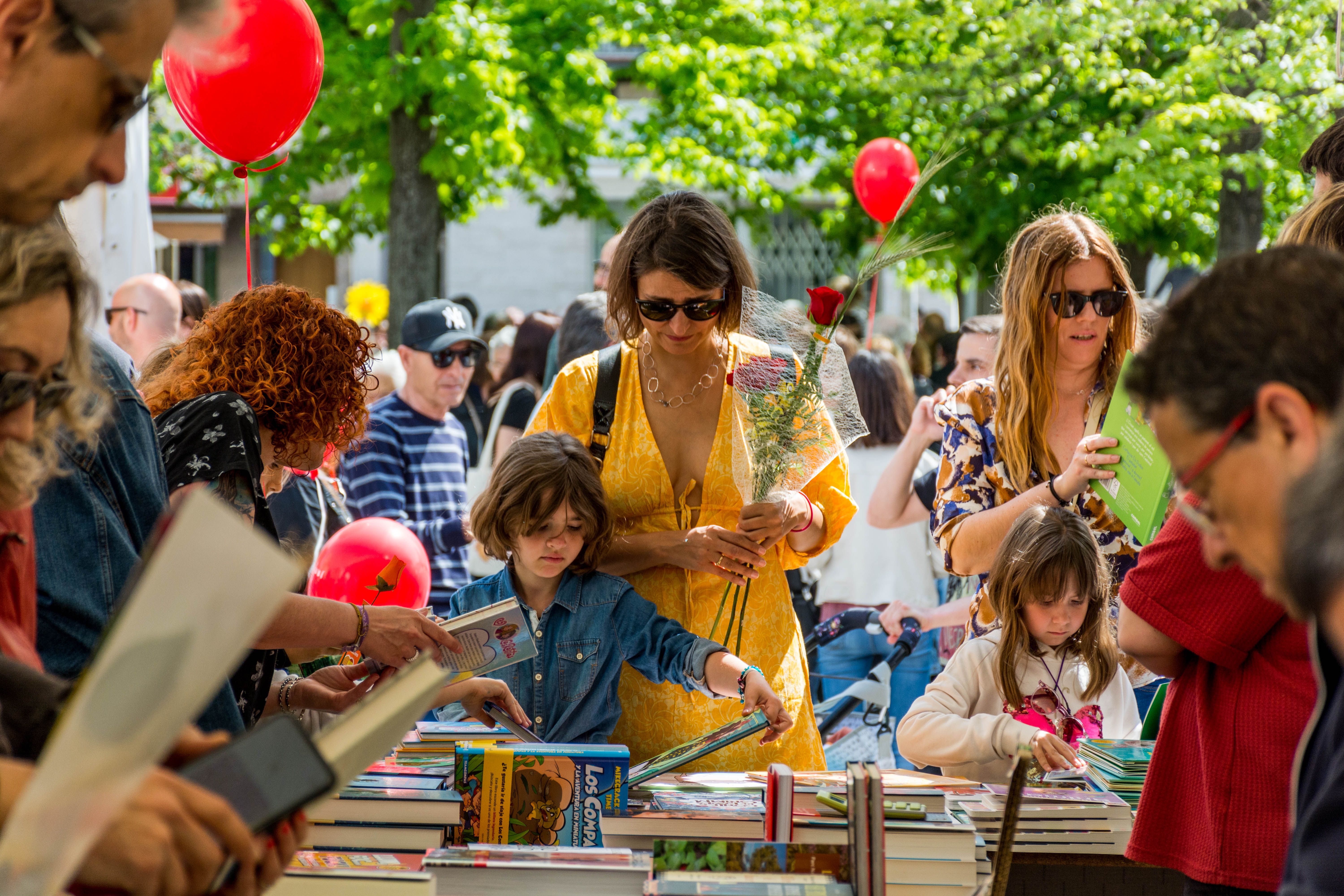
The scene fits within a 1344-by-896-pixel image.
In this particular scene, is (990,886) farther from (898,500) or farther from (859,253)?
(859,253)

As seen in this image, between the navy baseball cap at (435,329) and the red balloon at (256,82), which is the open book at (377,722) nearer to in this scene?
the red balloon at (256,82)

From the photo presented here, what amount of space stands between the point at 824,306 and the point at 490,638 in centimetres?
103

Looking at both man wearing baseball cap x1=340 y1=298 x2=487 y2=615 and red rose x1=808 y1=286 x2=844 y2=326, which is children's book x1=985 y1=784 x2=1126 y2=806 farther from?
man wearing baseball cap x1=340 y1=298 x2=487 y2=615

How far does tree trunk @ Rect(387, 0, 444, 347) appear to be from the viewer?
36.3ft

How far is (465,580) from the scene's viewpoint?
5.07 m

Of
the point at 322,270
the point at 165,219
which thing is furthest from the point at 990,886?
the point at 322,270

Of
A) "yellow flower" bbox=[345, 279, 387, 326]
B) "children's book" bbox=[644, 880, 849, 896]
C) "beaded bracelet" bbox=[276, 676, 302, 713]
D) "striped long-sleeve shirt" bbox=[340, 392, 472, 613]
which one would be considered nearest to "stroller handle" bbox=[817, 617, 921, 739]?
"striped long-sleeve shirt" bbox=[340, 392, 472, 613]

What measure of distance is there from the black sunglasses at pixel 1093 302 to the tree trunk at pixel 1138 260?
383 inches

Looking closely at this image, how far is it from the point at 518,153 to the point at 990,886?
381 inches

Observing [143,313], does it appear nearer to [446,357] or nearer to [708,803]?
[446,357]

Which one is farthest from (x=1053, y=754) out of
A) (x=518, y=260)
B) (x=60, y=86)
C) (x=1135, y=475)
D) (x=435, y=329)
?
(x=518, y=260)

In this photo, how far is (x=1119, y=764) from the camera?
8.68ft

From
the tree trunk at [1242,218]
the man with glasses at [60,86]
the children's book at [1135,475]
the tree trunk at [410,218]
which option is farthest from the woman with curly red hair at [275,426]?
the tree trunk at [1242,218]

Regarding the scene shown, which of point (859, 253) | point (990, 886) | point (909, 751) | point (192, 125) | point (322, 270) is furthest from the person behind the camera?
point (322, 270)
